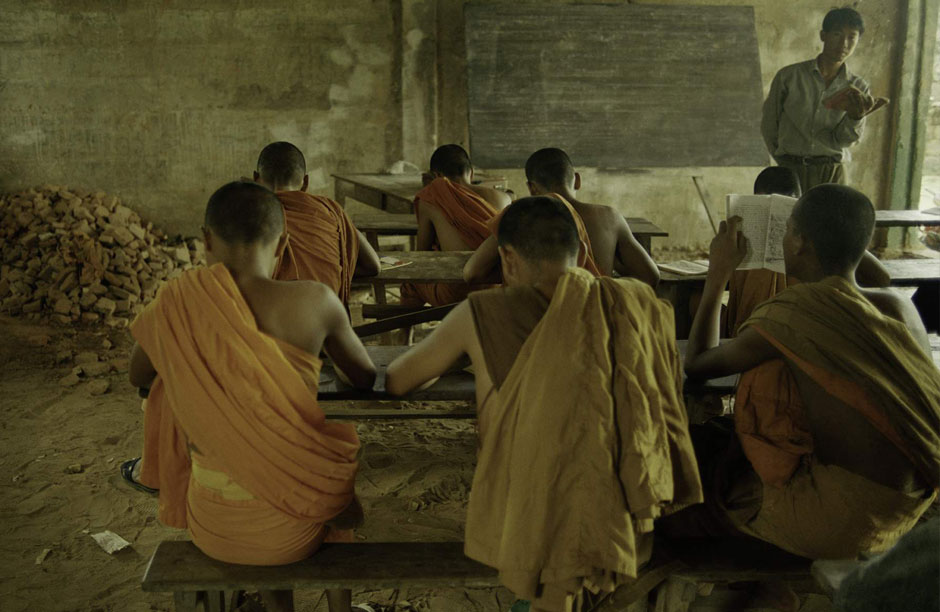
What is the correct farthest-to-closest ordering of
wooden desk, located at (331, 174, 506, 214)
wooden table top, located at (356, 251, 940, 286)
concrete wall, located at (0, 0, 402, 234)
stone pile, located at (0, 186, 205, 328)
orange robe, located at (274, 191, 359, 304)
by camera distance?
1. concrete wall, located at (0, 0, 402, 234)
2. stone pile, located at (0, 186, 205, 328)
3. wooden desk, located at (331, 174, 506, 214)
4. wooden table top, located at (356, 251, 940, 286)
5. orange robe, located at (274, 191, 359, 304)

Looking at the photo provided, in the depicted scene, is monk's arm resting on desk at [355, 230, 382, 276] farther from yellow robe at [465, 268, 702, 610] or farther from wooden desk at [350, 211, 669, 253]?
yellow robe at [465, 268, 702, 610]

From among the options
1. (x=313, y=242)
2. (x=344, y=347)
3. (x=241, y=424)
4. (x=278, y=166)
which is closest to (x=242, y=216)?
(x=344, y=347)

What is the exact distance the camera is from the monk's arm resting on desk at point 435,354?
202 centimetres

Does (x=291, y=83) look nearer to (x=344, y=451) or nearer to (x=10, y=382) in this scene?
(x=10, y=382)

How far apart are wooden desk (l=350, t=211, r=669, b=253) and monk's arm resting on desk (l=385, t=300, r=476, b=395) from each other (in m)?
2.87

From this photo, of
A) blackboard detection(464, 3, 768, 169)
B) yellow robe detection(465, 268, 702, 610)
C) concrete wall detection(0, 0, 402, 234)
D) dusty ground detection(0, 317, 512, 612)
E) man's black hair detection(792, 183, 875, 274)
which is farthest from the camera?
blackboard detection(464, 3, 768, 169)

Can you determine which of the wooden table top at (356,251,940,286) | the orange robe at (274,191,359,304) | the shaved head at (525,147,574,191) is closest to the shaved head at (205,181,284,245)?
the orange robe at (274,191,359,304)

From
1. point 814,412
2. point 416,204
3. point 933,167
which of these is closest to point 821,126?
point 416,204

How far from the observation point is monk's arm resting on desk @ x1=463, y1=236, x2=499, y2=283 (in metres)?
3.66

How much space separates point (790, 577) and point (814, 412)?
0.45 m

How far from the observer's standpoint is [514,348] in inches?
76.8

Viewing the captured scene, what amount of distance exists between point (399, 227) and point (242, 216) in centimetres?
299

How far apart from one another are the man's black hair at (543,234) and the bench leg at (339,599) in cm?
114

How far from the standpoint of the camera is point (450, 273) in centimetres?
395
